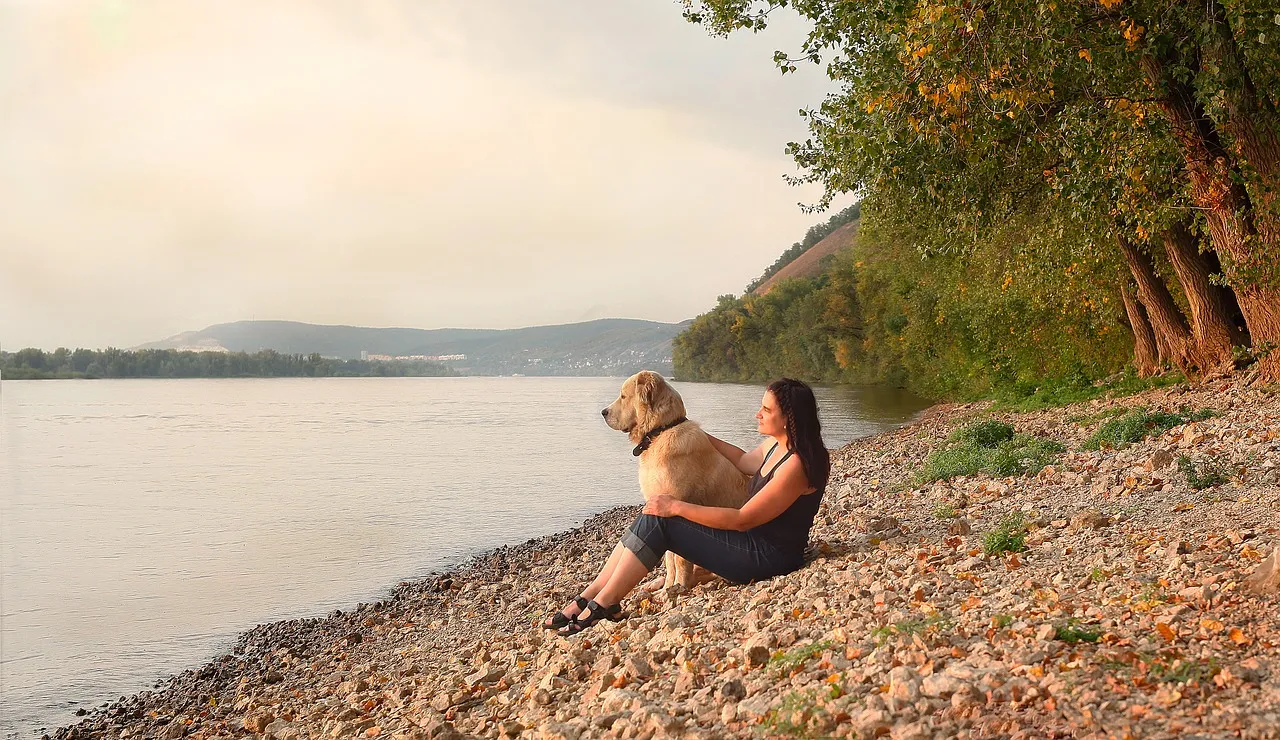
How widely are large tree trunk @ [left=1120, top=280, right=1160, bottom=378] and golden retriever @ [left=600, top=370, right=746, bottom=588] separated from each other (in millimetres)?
21022

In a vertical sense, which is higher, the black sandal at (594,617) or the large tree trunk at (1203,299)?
the large tree trunk at (1203,299)

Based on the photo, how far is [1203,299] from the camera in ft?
62.0

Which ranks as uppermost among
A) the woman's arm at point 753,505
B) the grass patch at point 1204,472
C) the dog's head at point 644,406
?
the dog's head at point 644,406

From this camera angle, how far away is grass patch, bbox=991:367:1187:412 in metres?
21.9

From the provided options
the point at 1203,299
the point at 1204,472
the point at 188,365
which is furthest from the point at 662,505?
the point at 188,365

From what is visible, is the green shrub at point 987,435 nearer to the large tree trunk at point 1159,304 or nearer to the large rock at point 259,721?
the large tree trunk at point 1159,304

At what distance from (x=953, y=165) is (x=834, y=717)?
12.8 meters

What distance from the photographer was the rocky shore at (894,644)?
13.0 feet

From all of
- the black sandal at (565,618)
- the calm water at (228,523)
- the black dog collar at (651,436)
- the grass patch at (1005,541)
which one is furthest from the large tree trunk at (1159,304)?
the black sandal at (565,618)

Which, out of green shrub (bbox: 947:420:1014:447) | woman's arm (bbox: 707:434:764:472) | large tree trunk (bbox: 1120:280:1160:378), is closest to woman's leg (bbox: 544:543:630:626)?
woman's arm (bbox: 707:434:764:472)

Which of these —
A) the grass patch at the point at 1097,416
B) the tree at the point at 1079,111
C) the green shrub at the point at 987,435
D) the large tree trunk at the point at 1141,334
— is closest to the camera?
the tree at the point at 1079,111

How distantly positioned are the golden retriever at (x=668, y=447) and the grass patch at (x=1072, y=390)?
17019mm

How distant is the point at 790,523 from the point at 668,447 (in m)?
1.04

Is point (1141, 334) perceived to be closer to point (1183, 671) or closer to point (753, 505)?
point (753, 505)
